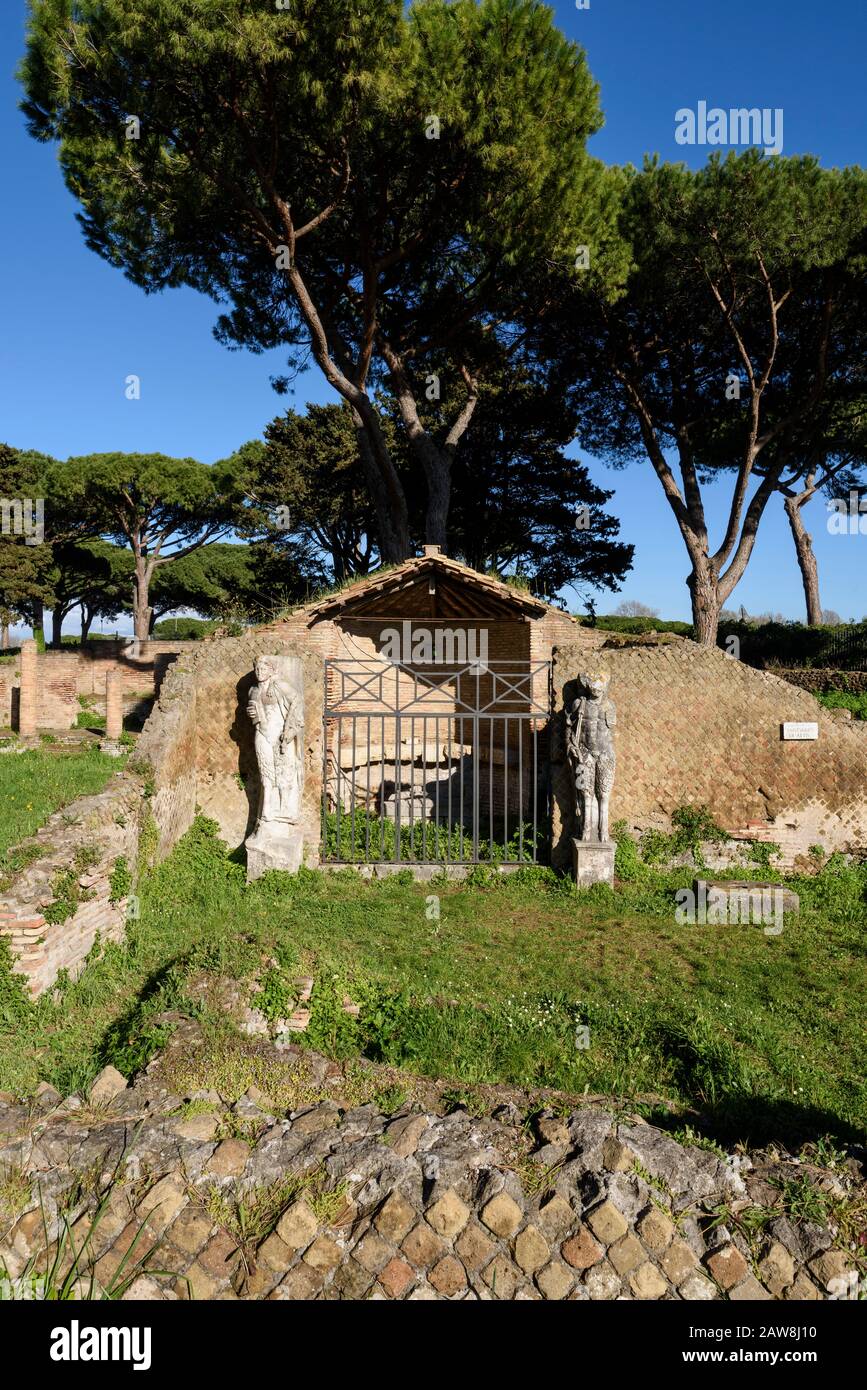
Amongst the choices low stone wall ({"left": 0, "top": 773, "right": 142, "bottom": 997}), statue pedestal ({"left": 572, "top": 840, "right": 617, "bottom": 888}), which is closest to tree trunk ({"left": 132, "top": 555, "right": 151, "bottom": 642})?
low stone wall ({"left": 0, "top": 773, "right": 142, "bottom": 997})

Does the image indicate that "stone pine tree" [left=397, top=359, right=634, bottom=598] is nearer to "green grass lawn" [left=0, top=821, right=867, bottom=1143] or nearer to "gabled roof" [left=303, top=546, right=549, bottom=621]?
"gabled roof" [left=303, top=546, right=549, bottom=621]

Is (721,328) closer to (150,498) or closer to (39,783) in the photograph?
(39,783)

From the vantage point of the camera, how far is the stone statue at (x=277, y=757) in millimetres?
8047

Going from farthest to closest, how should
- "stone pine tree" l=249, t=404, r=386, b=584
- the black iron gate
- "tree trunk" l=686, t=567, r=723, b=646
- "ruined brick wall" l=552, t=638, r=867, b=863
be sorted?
1. "stone pine tree" l=249, t=404, r=386, b=584
2. "tree trunk" l=686, t=567, r=723, b=646
3. the black iron gate
4. "ruined brick wall" l=552, t=638, r=867, b=863

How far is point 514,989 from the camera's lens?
18.5 ft

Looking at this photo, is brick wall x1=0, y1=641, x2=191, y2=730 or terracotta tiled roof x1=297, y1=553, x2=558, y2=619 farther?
brick wall x1=0, y1=641, x2=191, y2=730

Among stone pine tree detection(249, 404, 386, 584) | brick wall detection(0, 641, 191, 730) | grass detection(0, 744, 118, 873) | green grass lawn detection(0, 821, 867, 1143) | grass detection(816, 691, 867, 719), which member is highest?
stone pine tree detection(249, 404, 386, 584)

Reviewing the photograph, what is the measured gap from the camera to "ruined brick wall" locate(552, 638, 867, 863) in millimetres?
8664

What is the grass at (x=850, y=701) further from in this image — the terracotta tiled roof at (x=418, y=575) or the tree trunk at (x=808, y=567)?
the tree trunk at (x=808, y=567)

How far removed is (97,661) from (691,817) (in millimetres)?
16225

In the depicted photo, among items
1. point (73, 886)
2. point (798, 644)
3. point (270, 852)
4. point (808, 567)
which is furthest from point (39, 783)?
point (808, 567)

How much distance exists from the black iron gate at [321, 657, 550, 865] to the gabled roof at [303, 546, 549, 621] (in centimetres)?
89
